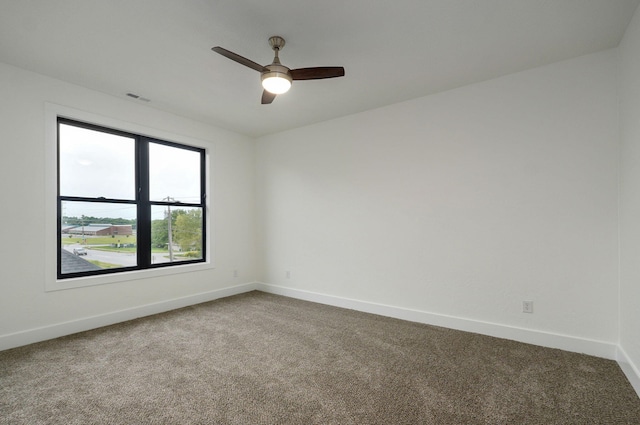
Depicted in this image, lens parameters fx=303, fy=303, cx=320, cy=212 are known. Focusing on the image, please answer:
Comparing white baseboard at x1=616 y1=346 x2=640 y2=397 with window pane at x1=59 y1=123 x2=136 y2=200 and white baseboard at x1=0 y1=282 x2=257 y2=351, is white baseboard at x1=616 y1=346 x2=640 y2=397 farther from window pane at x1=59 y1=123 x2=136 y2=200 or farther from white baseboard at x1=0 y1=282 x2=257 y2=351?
window pane at x1=59 y1=123 x2=136 y2=200

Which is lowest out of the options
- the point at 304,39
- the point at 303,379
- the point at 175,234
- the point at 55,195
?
the point at 303,379

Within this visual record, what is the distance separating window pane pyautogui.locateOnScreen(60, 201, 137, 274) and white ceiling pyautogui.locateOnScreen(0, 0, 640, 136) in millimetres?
1395

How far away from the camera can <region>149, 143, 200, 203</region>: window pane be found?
4.16 m

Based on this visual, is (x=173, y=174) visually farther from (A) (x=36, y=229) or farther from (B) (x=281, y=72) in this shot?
(B) (x=281, y=72)

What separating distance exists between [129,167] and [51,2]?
6.88 feet

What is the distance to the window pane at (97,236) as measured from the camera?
3.38 m

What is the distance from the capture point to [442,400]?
2033 mm

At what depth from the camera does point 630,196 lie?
2326 millimetres

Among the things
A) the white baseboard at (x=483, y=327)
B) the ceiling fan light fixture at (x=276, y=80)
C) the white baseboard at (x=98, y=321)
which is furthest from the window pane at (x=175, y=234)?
the ceiling fan light fixture at (x=276, y=80)

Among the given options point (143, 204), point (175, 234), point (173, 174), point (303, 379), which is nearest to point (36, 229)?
point (143, 204)

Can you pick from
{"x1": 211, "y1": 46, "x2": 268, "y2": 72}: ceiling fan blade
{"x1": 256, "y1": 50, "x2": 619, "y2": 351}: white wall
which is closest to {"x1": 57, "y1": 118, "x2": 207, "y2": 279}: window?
{"x1": 256, "y1": 50, "x2": 619, "y2": 351}: white wall

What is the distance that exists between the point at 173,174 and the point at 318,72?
2.94 metres

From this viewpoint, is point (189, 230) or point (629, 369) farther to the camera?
point (189, 230)

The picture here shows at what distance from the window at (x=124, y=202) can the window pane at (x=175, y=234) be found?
0.04 feet
